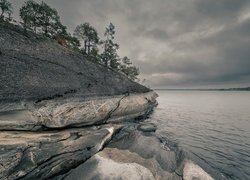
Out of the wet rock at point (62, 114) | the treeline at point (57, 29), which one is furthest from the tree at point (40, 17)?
the wet rock at point (62, 114)

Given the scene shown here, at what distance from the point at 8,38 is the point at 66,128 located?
37.0 feet

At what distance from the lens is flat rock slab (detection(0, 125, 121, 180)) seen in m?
7.36

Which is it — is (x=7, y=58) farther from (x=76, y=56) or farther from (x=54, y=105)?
(x=76, y=56)

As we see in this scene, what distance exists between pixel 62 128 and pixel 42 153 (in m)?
4.68

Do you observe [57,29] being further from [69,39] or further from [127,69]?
[127,69]

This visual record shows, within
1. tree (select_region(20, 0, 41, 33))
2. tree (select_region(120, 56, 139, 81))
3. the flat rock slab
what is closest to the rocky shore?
the flat rock slab

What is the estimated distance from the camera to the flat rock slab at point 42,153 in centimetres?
736

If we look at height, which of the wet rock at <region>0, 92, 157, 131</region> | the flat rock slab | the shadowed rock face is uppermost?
the shadowed rock face

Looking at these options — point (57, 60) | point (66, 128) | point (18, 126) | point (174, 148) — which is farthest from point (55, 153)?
point (57, 60)

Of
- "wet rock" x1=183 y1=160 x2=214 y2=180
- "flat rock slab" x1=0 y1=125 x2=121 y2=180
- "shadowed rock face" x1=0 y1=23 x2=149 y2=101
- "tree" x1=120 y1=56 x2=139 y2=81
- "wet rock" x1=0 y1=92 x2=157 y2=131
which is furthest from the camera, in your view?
"tree" x1=120 y1=56 x2=139 y2=81

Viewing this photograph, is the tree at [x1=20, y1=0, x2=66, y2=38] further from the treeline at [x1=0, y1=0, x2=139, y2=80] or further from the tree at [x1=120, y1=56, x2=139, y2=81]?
the tree at [x1=120, y1=56, x2=139, y2=81]

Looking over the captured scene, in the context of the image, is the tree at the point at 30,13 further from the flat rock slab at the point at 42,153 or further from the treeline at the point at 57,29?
the flat rock slab at the point at 42,153

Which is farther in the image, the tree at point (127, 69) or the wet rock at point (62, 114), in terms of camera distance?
the tree at point (127, 69)

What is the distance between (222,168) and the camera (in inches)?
441
